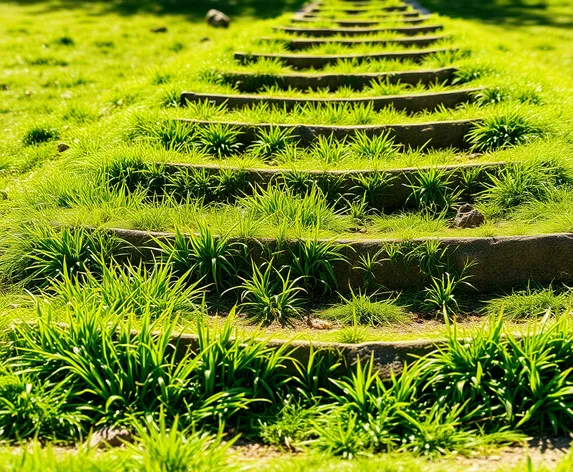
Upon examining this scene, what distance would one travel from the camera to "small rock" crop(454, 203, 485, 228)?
4484 mm

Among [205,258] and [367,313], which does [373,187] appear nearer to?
[367,313]

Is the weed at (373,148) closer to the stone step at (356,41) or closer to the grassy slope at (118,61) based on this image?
the grassy slope at (118,61)

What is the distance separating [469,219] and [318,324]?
1.32 m

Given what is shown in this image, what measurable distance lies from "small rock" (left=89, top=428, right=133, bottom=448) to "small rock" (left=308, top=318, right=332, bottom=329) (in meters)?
1.20

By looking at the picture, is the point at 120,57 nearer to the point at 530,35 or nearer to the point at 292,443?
the point at 530,35

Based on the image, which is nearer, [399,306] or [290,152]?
[399,306]

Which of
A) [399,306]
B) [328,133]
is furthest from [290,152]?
[399,306]

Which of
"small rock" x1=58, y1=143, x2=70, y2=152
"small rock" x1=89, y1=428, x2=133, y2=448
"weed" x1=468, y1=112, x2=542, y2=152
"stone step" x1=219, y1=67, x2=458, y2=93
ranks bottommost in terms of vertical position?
"small rock" x1=89, y1=428, x2=133, y2=448

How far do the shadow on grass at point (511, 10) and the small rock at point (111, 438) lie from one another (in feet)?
35.5

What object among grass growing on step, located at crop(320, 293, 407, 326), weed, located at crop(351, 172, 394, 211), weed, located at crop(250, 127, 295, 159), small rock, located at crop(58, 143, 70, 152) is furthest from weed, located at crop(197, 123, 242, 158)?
grass growing on step, located at crop(320, 293, 407, 326)

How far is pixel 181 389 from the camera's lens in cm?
317

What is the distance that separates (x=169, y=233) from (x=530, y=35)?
8304 mm

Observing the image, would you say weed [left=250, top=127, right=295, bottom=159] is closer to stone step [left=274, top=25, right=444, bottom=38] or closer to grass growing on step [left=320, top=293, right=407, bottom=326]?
grass growing on step [left=320, top=293, right=407, bottom=326]

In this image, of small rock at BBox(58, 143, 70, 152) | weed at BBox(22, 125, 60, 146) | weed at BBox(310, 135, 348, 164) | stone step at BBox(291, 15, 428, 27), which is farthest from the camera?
stone step at BBox(291, 15, 428, 27)
